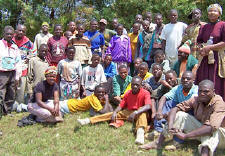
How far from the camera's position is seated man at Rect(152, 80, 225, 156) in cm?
421

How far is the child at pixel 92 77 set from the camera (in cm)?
730

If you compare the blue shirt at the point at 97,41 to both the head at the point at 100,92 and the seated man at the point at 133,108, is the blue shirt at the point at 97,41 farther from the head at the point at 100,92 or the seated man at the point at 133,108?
→ the seated man at the point at 133,108

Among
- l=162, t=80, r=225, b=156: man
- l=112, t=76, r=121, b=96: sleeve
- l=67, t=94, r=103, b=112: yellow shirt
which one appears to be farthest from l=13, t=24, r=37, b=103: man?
l=162, t=80, r=225, b=156: man

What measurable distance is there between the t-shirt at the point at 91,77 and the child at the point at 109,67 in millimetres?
306

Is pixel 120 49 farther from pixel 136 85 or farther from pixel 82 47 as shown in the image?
pixel 136 85

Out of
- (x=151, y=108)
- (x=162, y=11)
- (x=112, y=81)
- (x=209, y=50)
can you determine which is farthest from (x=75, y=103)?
(x=162, y=11)

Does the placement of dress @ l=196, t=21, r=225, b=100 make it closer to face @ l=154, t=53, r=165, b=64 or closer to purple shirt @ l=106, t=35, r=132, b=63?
face @ l=154, t=53, r=165, b=64

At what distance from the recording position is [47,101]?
6.38 m

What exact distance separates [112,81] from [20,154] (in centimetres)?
290

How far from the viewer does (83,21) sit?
1281 cm

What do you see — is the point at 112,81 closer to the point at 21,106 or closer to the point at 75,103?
the point at 75,103

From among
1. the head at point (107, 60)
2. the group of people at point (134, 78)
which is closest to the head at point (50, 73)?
the group of people at point (134, 78)

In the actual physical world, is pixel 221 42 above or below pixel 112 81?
above

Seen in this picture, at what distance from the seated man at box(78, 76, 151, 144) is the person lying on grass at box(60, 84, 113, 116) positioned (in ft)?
1.35
